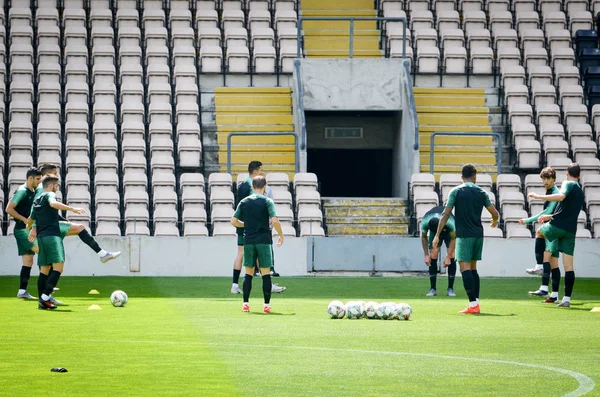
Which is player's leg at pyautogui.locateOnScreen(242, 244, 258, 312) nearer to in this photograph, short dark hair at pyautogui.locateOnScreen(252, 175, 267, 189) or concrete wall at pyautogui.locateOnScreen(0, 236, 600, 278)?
short dark hair at pyautogui.locateOnScreen(252, 175, 267, 189)

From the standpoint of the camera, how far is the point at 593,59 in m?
31.2

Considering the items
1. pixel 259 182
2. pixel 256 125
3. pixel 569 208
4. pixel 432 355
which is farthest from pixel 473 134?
pixel 432 355

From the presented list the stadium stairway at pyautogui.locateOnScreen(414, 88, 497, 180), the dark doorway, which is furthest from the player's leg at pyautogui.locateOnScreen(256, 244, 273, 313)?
the dark doorway

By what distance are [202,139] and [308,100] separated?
9.21 feet

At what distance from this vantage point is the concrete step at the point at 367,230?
85.0 feet

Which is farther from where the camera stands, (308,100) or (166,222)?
(308,100)

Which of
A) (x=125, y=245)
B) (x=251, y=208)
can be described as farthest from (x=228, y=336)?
(x=125, y=245)

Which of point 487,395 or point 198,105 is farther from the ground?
point 198,105

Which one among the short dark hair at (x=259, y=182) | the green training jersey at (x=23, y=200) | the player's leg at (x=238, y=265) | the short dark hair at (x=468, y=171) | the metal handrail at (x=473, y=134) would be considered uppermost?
the metal handrail at (x=473, y=134)

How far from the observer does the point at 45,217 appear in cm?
1552

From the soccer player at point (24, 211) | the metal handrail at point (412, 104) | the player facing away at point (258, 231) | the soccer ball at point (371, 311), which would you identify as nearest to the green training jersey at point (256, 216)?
the player facing away at point (258, 231)

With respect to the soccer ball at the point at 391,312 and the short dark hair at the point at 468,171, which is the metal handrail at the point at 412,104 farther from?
the soccer ball at the point at 391,312

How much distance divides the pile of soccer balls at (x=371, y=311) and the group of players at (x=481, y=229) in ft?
4.08

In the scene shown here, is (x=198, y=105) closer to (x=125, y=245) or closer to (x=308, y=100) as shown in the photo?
(x=308, y=100)
